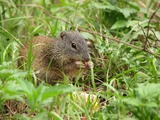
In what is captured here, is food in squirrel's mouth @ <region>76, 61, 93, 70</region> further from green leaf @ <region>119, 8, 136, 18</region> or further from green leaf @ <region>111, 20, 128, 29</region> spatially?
green leaf @ <region>119, 8, 136, 18</region>

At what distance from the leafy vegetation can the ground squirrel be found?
0.15m

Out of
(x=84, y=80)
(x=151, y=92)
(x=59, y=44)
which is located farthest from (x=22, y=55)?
(x=151, y=92)

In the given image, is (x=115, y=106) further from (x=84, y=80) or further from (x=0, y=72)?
(x=84, y=80)

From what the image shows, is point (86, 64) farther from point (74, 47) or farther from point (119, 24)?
point (119, 24)

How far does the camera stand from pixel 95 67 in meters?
5.16

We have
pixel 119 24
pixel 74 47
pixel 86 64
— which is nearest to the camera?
pixel 86 64

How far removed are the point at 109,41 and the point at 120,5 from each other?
86cm

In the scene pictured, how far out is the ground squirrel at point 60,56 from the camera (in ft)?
16.2

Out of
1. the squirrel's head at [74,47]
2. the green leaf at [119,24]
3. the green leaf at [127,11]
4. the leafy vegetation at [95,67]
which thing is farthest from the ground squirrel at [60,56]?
the green leaf at [127,11]

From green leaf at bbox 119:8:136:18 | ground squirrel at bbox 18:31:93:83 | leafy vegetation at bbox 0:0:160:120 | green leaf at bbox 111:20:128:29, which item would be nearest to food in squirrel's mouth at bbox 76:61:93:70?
ground squirrel at bbox 18:31:93:83

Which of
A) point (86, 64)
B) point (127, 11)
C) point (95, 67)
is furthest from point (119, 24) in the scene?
point (86, 64)

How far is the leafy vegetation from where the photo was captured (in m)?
3.30

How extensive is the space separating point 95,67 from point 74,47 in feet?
1.08

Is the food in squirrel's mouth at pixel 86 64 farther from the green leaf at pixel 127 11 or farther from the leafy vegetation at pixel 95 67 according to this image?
the green leaf at pixel 127 11
